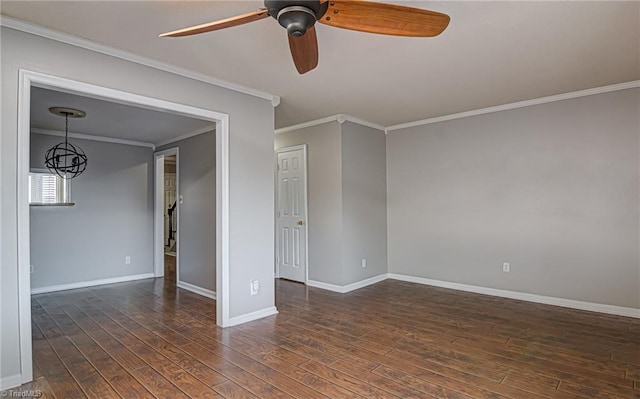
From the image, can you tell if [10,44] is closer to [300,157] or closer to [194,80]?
[194,80]

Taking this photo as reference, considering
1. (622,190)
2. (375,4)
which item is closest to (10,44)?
(375,4)

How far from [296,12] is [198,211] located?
3.85 meters

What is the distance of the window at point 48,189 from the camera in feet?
16.5

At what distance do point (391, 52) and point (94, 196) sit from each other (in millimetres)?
5011

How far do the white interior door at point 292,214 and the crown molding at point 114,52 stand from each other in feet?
5.97

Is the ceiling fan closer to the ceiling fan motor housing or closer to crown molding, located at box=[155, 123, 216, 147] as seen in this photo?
the ceiling fan motor housing

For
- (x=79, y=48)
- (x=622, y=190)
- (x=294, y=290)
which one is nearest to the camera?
(x=79, y=48)

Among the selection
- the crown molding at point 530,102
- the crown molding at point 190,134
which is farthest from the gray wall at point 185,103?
the crown molding at point 530,102

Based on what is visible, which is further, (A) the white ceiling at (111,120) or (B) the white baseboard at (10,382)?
(A) the white ceiling at (111,120)

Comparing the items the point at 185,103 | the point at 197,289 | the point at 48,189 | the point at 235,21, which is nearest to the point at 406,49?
the point at 235,21

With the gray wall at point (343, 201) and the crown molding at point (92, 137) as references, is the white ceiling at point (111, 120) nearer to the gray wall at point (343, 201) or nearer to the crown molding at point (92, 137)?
the crown molding at point (92, 137)

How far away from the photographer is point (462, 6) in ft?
7.09

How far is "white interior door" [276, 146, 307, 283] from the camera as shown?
5.32 metres

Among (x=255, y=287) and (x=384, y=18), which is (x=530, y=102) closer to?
(x=384, y=18)
